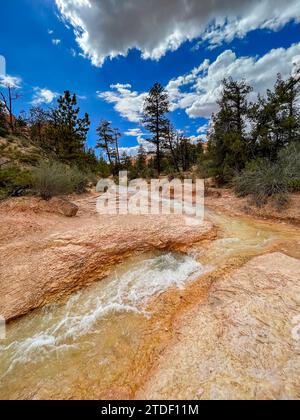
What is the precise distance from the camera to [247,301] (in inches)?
94.3

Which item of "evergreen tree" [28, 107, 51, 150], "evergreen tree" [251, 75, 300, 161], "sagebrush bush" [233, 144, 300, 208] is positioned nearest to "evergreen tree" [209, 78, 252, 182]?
"evergreen tree" [251, 75, 300, 161]

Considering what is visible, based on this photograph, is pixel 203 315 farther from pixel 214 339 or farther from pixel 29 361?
pixel 29 361

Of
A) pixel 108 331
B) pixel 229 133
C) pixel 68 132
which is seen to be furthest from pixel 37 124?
pixel 108 331

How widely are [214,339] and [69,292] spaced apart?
2.12 metres

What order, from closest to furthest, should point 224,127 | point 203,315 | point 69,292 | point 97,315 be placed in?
point 203,315 < point 97,315 < point 69,292 < point 224,127

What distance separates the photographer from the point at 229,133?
10914 mm

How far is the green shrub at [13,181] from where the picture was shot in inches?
232

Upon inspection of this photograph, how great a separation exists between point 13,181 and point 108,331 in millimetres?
5499

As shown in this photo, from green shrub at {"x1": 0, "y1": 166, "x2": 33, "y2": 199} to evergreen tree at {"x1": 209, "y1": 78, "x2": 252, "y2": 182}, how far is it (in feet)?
29.1

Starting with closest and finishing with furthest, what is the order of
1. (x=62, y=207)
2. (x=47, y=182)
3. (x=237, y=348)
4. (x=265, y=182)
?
1. (x=237, y=348)
2. (x=62, y=207)
3. (x=47, y=182)
4. (x=265, y=182)

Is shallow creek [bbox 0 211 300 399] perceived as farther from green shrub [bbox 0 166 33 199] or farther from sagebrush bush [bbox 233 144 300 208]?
green shrub [bbox 0 166 33 199]

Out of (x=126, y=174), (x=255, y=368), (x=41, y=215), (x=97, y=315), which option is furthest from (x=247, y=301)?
(x=126, y=174)

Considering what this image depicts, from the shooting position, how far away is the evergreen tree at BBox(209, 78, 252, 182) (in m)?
10.8

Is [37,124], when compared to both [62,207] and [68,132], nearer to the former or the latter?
[68,132]
